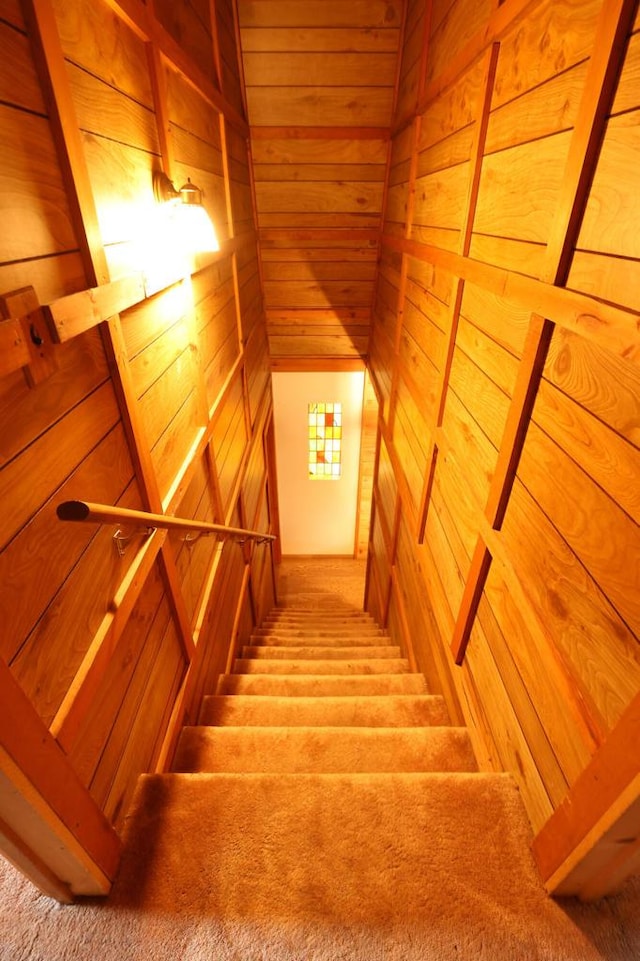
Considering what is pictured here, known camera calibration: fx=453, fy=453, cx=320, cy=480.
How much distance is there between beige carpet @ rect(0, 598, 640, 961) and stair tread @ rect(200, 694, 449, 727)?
2.53 feet

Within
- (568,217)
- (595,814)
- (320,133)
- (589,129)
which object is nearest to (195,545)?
(595,814)

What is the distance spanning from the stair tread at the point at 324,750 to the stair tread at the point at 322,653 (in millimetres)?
1651

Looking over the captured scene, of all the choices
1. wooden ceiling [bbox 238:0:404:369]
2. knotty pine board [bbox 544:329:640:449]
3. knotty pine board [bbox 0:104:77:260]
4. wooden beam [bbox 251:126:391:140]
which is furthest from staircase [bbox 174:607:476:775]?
wooden beam [bbox 251:126:391:140]

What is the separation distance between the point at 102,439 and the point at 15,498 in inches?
17.3

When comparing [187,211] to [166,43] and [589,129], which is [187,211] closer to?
[166,43]

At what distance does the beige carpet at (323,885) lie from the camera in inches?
49.8

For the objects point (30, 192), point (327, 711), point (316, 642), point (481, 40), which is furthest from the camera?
point (316, 642)

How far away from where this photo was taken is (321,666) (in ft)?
10.8

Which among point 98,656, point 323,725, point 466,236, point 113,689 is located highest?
point 466,236

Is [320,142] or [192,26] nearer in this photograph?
[192,26]

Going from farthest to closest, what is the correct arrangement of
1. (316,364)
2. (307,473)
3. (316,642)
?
1. (307,473)
2. (316,364)
3. (316,642)

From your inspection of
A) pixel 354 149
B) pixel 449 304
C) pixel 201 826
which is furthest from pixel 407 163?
pixel 201 826

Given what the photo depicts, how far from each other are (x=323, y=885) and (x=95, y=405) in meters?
1.61

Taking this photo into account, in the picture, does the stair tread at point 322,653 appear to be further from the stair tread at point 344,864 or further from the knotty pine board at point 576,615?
the knotty pine board at point 576,615
